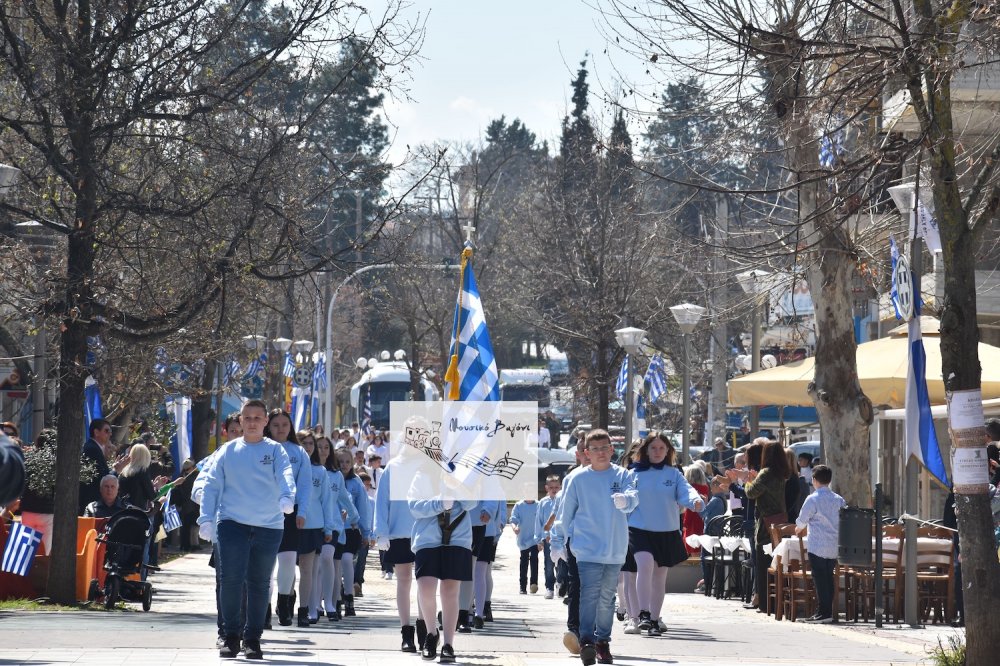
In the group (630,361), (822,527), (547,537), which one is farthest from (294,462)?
(630,361)

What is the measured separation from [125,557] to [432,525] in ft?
→ 17.4

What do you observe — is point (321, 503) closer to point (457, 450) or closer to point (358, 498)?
point (358, 498)

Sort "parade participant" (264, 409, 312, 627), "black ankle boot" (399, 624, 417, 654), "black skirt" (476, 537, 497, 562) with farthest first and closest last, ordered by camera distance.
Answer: "black skirt" (476, 537, 497, 562) → "parade participant" (264, 409, 312, 627) → "black ankle boot" (399, 624, 417, 654)

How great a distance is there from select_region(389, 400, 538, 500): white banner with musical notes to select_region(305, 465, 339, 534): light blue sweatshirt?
125 centimetres

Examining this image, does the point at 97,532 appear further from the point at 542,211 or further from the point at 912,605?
the point at 542,211

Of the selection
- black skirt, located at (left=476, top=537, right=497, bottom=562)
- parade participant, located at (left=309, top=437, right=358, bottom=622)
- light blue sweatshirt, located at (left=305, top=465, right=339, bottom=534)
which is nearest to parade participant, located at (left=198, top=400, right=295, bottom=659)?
light blue sweatshirt, located at (left=305, top=465, right=339, bottom=534)

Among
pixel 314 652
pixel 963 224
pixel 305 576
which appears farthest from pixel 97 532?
pixel 963 224

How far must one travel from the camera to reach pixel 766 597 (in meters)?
16.8

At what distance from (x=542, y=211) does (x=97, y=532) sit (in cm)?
2344

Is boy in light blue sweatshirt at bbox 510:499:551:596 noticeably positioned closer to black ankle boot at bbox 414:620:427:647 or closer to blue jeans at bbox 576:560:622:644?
black ankle boot at bbox 414:620:427:647

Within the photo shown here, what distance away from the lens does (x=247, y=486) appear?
1083 centimetres

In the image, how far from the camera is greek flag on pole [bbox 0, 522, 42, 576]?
1498 cm

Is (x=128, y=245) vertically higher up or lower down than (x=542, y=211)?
lower down

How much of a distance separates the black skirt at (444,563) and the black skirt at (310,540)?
9.58 feet
